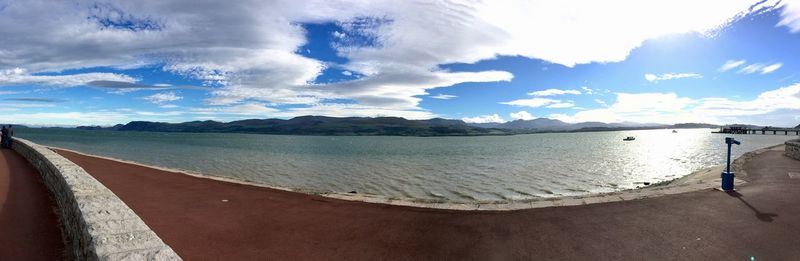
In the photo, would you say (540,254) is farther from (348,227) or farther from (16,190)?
(16,190)

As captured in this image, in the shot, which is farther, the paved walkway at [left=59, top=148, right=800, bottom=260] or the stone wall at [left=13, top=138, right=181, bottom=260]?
the paved walkway at [left=59, top=148, right=800, bottom=260]

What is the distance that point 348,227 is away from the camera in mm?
8914

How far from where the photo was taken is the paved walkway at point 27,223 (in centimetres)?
696

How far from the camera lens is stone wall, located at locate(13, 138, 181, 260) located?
4500mm

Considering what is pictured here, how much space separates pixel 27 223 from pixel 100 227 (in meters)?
5.22

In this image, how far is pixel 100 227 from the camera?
17.4 ft

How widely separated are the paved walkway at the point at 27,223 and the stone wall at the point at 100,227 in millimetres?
232

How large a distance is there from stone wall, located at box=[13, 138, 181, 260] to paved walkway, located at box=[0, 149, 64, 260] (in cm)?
23

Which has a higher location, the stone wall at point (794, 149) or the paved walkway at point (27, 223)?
the stone wall at point (794, 149)

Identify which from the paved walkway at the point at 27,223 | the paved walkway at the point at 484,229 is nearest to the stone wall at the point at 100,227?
the paved walkway at the point at 27,223

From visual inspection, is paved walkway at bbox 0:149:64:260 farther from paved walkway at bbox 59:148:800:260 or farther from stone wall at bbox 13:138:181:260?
paved walkway at bbox 59:148:800:260

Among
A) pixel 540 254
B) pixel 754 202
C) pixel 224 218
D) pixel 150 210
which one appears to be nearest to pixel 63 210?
pixel 150 210

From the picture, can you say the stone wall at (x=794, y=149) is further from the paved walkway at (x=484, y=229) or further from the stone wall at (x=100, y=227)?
the stone wall at (x=100, y=227)

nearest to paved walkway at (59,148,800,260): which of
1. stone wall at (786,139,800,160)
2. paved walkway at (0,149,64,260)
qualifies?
paved walkway at (0,149,64,260)
